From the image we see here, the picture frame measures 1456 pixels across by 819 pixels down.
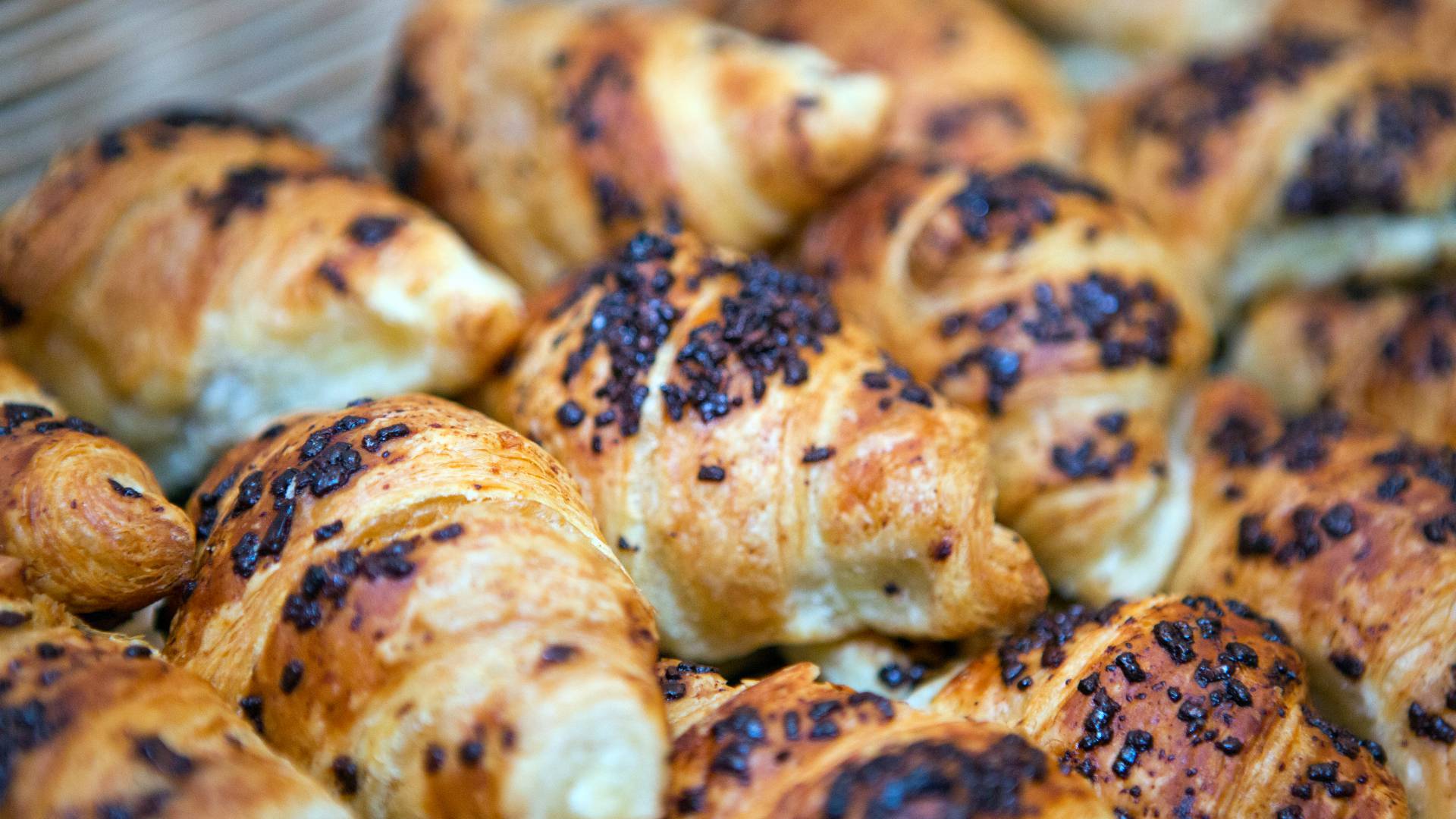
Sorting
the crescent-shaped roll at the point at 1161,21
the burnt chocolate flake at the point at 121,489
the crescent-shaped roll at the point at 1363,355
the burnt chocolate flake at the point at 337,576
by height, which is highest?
the crescent-shaped roll at the point at 1161,21

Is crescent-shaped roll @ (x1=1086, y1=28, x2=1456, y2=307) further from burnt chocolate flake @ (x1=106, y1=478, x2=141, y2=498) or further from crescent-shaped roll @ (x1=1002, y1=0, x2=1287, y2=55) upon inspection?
burnt chocolate flake @ (x1=106, y1=478, x2=141, y2=498)

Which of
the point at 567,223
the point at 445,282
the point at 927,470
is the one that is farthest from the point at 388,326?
the point at 927,470

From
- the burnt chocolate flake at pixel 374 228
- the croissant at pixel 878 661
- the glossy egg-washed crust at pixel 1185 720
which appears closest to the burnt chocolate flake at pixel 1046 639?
the glossy egg-washed crust at pixel 1185 720

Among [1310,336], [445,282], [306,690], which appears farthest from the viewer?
[1310,336]

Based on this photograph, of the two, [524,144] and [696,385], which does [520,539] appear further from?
[524,144]

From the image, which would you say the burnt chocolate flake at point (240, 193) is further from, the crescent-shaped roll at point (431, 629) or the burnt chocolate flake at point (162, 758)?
the burnt chocolate flake at point (162, 758)

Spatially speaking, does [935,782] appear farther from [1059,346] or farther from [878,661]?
[1059,346]

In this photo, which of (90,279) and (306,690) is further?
(90,279)
